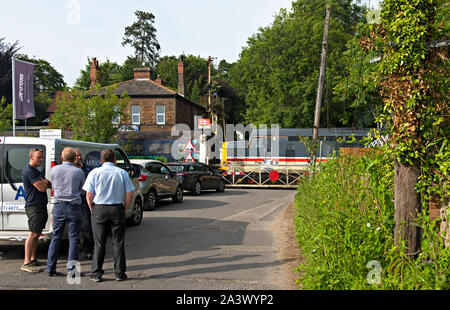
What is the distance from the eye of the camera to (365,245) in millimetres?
5418

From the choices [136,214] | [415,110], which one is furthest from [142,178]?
[415,110]

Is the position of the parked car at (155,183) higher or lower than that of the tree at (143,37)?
lower

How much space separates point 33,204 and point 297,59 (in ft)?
101

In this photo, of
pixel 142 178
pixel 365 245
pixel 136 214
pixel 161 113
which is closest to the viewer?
pixel 365 245

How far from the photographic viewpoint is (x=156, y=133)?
114 feet

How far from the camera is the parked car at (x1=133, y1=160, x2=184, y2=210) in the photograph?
13.4 meters

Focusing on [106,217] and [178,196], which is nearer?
[106,217]

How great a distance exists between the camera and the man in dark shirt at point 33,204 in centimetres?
644

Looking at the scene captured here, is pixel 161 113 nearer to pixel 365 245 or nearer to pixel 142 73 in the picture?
pixel 142 73

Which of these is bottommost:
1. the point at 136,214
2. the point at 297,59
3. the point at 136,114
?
the point at 136,214

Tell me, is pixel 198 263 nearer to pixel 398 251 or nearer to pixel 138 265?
pixel 138 265

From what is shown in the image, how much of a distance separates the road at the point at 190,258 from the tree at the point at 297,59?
2344cm

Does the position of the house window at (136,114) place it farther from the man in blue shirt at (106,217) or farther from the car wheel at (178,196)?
the man in blue shirt at (106,217)

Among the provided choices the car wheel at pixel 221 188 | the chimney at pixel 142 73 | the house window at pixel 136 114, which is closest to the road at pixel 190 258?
the car wheel at pixel 221 188
